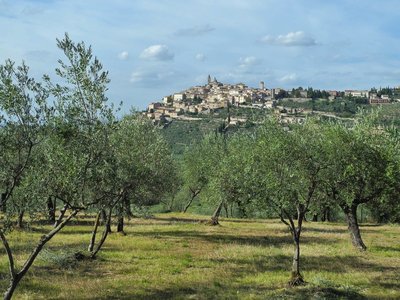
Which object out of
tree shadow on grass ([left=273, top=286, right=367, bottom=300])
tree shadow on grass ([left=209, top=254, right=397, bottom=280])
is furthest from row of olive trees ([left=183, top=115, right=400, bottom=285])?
tree shadow on grass ([left=209, top=254, right=397, bottom=280])

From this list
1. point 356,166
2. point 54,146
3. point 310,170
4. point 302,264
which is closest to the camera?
point 54,146

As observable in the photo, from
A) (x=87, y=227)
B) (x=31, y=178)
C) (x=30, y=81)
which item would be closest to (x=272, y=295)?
(x=31, y=178)


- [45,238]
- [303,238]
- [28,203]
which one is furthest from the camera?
[303,238]

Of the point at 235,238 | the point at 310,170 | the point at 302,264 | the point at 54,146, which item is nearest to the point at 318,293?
the point at 310,170

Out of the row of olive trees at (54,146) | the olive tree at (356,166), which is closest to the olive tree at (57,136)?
the row of olive trees at (54,146)

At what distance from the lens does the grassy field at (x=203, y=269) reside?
78.3ft

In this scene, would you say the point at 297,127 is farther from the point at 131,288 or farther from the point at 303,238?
the point at 303,238

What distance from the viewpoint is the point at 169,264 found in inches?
1249

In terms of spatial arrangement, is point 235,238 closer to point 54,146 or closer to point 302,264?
point 302,264

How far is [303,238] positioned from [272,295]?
1032 inches

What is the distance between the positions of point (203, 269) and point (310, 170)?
32.4 feet

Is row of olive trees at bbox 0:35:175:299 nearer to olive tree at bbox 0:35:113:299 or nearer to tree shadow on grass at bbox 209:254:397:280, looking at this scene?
olive tree at bbox 0:35:113:299

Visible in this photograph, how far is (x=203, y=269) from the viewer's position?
30219 millimetres

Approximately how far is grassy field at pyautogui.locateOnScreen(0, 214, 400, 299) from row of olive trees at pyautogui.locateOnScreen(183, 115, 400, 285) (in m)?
2.59
